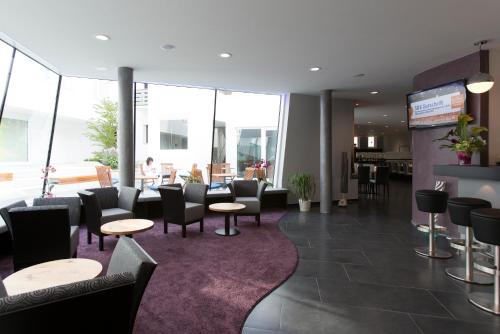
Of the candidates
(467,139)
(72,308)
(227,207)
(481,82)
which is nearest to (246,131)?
(227,207)

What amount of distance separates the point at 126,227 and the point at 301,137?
5298 mm

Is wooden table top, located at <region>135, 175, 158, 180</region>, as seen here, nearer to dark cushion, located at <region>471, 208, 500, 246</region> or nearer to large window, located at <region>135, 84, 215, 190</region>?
large window, located at <region>135, 84, 215, 190</region>

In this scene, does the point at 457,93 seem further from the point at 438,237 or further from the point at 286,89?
the point at 286,89

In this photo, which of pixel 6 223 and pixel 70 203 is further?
pixel 70 203

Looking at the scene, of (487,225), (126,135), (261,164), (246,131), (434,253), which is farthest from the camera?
(246,131)

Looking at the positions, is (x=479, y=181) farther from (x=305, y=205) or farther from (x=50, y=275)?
(x=50, y=275)

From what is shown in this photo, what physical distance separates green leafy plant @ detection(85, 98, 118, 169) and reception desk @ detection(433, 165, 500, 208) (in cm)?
620

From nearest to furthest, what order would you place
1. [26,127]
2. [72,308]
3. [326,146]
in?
1. [72,308]
2. [26,127]
3. [326,146]

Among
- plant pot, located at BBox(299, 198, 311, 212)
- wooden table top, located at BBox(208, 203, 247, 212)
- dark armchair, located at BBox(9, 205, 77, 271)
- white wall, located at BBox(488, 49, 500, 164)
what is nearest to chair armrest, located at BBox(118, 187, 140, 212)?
wooden table top, located at BBox(208, 203, 247, 212)

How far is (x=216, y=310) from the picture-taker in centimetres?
267

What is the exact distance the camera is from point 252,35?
3904mm

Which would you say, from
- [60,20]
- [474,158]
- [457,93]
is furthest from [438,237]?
[60,20]

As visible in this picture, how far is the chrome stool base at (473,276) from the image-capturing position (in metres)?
3.20

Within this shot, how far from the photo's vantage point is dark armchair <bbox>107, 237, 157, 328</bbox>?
Result: 1674 millimetres
